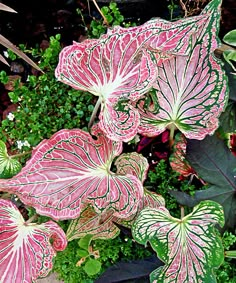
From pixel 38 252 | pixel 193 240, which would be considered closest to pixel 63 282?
pixel 38 252

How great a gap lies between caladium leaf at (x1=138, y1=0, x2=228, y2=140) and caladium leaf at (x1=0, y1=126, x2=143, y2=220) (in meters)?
0.09

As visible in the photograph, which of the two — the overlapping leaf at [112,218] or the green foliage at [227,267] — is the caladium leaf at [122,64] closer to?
the overlapping leaf at [112,218]

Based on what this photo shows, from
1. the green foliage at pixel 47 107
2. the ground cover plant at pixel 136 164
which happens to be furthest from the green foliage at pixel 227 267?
the green foliage at pixel 47 107

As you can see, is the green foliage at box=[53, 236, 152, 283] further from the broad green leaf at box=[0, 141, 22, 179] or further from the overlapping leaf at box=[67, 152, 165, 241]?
the broad green leaf at box=[0, 141, 22, 179]

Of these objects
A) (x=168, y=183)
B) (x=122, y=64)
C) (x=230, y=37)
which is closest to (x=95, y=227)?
(x=168, y=183)

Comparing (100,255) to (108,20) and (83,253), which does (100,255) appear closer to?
(83,253)

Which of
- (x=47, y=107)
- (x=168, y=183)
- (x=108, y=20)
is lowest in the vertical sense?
(x=168, y=183)

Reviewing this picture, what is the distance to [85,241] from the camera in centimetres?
92

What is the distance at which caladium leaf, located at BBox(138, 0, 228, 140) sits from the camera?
836 millimetres

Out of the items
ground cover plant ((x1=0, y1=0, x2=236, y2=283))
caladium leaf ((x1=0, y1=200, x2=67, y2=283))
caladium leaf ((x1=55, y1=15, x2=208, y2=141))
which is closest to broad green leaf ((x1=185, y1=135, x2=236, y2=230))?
ground cover plant ((x1=0, y1=0, x2=236, y2=283))

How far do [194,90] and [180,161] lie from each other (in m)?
0.13

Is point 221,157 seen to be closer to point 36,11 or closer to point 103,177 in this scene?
point 103,177

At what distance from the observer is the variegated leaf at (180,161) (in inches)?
36.6

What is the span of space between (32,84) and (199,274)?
Answer: 0.46 metres
